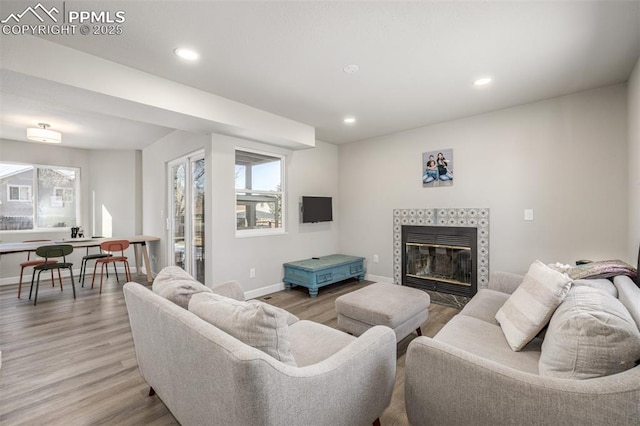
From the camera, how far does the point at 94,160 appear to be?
18.6 feet

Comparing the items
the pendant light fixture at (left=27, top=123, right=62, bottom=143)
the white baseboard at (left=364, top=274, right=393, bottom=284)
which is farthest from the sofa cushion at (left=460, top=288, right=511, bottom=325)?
the pendant light fixture at (left=27, top=123, right=62, bottom=143)

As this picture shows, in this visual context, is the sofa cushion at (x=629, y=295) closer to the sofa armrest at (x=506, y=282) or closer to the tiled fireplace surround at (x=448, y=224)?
the sofa armrest at (x=506, y=282)

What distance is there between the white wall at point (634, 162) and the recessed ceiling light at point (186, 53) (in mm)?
3660

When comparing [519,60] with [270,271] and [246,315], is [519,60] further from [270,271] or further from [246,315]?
[270,271]

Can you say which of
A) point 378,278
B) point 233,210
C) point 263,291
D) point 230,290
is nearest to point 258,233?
point 233,210

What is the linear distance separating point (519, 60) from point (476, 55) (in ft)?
1.38

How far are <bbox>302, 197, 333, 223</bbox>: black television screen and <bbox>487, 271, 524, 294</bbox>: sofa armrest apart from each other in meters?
2.69

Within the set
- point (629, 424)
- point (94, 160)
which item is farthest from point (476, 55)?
point (94, 160)

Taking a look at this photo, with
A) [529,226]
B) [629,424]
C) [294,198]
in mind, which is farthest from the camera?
[294,198]

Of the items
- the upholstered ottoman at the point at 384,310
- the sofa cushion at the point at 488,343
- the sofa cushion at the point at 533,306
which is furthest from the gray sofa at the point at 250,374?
the sofa cushion at the point at 533,306

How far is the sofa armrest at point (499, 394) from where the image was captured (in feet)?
2.95

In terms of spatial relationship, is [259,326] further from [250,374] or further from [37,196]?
[37,196]

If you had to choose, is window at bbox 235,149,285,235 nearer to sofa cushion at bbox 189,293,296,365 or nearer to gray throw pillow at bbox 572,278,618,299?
sofa cushion at bbox 189,293,296,365

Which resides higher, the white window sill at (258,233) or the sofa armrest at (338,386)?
the white window sill at (258,233)
